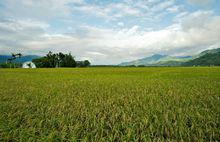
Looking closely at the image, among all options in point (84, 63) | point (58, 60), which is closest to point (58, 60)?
point (58, 60)

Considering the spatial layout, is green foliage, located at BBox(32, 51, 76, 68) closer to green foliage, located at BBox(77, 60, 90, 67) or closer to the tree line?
the tree line

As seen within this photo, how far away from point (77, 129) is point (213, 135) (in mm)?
2872

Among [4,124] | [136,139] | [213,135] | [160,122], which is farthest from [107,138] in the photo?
[4,124]

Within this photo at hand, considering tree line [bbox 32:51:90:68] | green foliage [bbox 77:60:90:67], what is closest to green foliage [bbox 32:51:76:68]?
tree line [bbox 32:51:90:68]

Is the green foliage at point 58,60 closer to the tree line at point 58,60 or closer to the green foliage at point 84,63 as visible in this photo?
the tree line at point 58,60

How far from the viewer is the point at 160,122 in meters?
4.64

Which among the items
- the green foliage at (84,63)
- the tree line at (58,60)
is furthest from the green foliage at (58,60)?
the green foliage at (84,63)

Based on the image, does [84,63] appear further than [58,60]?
Yes

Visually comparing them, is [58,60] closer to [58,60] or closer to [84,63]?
[58,60]

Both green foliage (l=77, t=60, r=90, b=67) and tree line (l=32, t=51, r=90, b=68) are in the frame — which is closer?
tree line (l=32, t=51, r=90, b=68)

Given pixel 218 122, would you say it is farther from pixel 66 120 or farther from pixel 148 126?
pixel 66 120

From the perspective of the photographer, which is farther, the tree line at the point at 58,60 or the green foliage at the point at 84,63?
the green foliage at the point at 84,63

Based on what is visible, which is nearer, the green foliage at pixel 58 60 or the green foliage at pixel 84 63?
the green foliage at pixel 58 60

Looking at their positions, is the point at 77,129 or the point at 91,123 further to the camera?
the point at 91,123
